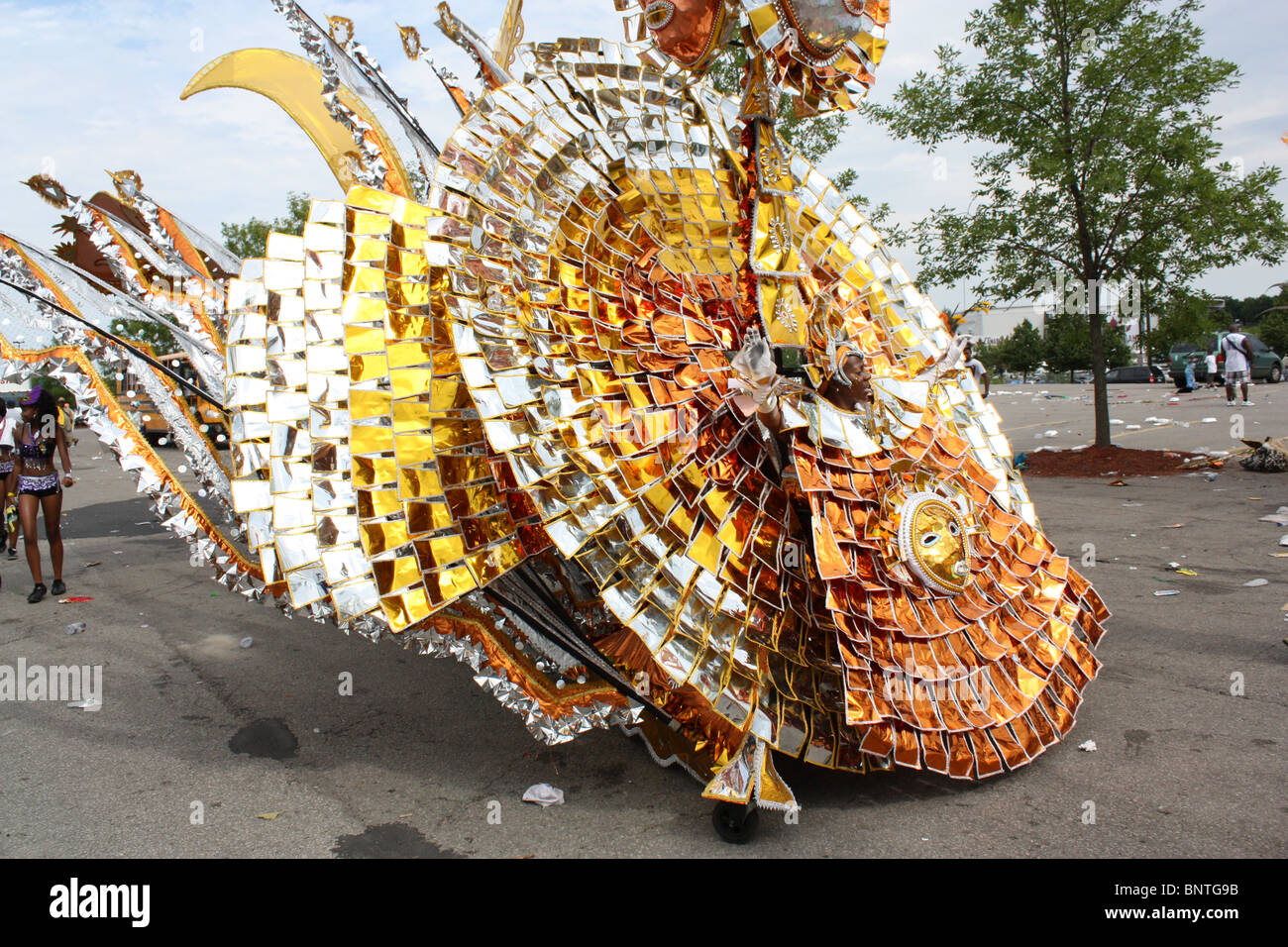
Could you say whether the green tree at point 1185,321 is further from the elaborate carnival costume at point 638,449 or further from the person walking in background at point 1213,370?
the person walking in background at point 1213,370

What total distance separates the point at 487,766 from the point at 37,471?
4367 mm

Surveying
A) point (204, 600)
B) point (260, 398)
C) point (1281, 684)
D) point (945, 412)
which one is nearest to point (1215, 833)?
point (1281, 684)

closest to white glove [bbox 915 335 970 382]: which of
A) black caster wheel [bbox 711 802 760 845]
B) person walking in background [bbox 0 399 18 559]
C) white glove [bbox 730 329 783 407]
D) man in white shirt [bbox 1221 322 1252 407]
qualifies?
white glove [bbox 730 329 783 407]

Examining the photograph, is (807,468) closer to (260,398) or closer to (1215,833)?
(1215,833)

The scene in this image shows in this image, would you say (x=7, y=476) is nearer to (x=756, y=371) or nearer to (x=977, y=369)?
(x=756, y=371)

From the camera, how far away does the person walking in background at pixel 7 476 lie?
6277mm

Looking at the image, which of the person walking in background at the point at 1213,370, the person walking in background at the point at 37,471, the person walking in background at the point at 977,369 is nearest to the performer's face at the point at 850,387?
the person walking in background at the point at 977,369

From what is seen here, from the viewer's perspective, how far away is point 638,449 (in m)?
2.43

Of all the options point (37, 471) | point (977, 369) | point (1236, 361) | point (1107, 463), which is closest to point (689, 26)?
point (977, 369)

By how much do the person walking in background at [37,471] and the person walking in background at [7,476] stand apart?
80 cm

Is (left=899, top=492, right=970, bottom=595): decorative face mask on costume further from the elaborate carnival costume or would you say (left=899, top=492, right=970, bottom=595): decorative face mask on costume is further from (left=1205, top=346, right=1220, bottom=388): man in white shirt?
(left=1205, top=346, right=1220, bottom=388): man in white shirt

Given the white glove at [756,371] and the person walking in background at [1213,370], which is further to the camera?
the person walking in background at [1213,370]

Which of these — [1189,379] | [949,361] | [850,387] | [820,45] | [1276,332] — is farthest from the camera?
[1276,332]

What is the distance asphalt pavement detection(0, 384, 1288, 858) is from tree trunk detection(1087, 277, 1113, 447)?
4.91 m
